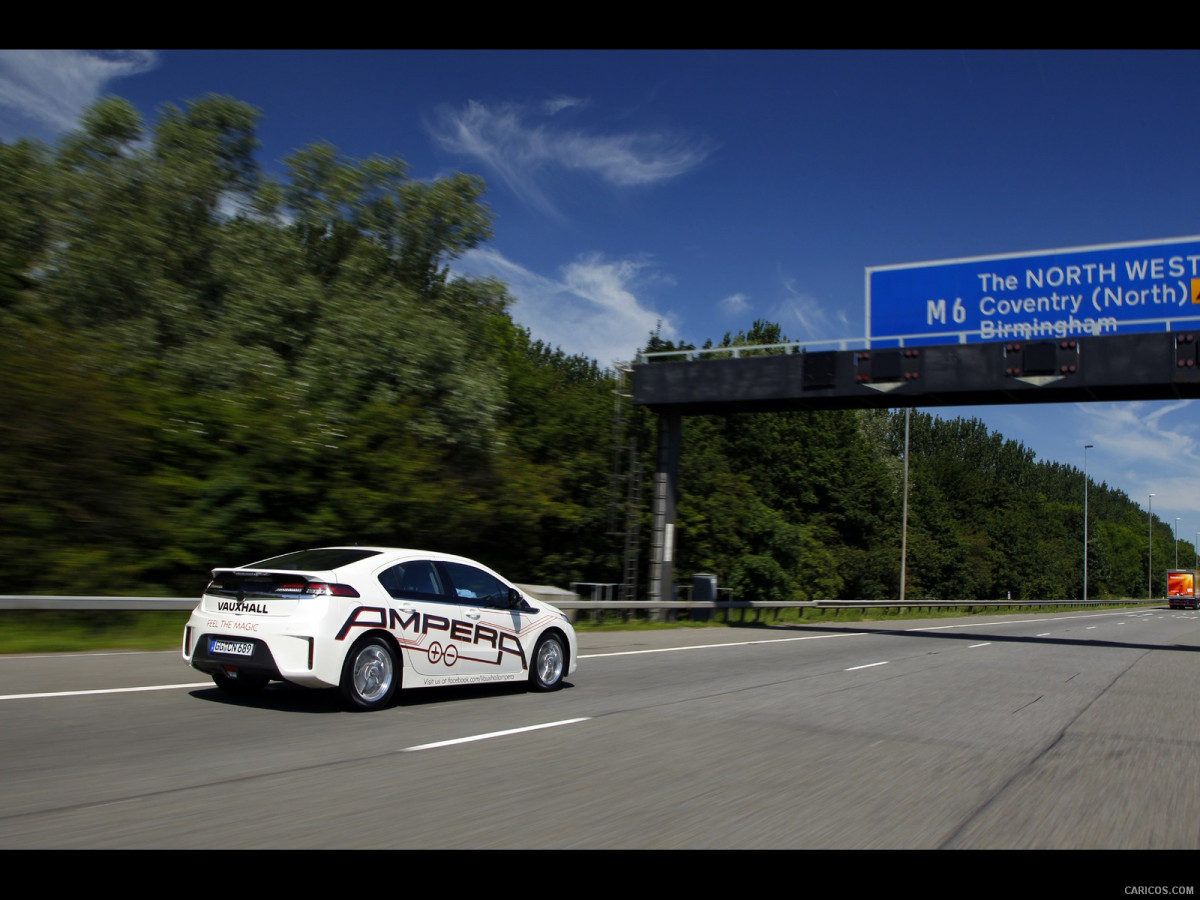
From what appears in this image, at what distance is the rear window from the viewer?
29.8ft

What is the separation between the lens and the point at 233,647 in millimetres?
8648

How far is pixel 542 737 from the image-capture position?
8383 millimetres

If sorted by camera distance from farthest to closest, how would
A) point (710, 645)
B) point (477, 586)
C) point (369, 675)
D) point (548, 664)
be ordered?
point (710, 645), point (548, 664), point (477, 586), point (369, 675)

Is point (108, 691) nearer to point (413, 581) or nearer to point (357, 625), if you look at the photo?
point (357, 625)

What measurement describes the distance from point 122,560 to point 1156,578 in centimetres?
18994

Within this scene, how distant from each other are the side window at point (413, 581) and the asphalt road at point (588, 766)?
1.08m

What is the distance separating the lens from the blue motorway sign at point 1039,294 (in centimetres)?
2277

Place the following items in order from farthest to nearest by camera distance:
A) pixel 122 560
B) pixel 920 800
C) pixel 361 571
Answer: pixel 122 560, pixel 361 571, pixel 920 800

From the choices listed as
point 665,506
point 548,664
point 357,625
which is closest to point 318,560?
point 357,625

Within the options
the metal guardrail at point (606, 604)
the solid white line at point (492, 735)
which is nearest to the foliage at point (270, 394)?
the metal guardrail at point (606, 604)

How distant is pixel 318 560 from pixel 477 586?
1.79 m

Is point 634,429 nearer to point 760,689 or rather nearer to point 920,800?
point 760,689

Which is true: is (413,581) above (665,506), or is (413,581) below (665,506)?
below

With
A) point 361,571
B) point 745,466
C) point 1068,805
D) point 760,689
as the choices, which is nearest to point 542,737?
point 361,571
